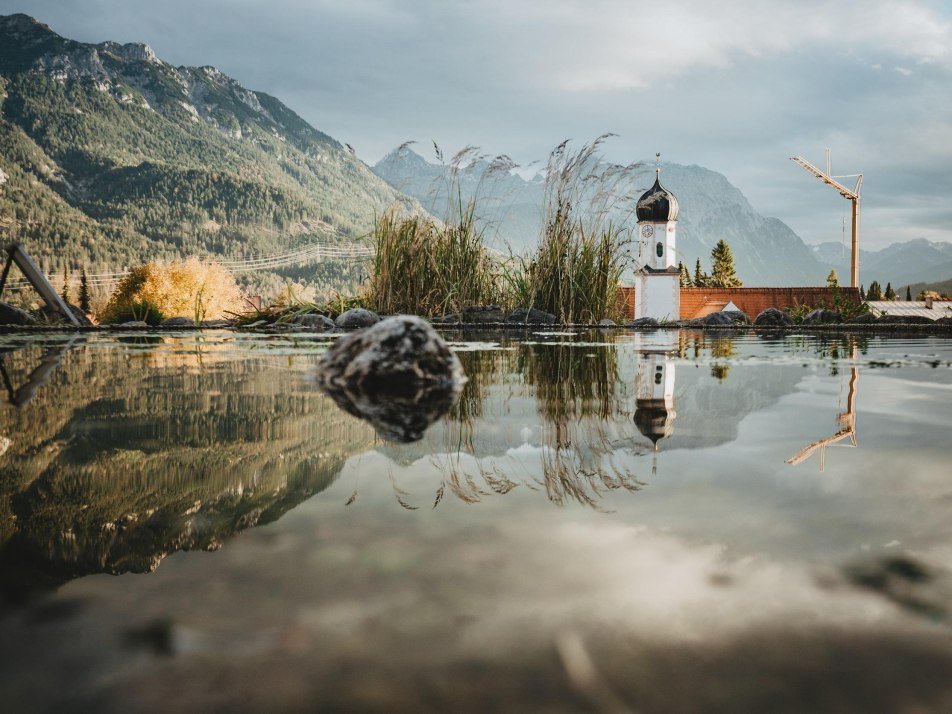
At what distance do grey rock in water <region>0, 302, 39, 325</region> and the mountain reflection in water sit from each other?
18.5 feet

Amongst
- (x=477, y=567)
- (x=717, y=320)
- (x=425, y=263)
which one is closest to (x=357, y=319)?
(x=425, y=263)

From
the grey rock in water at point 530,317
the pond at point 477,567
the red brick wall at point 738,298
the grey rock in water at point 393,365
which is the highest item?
the red brick wall at point 738,298

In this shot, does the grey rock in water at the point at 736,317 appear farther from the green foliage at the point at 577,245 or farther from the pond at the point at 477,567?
the pond at the point at 477,567

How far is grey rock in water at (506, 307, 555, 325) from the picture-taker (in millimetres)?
7438

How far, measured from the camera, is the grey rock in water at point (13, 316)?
773 cm

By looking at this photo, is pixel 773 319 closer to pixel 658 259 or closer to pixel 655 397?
pixel 655 397

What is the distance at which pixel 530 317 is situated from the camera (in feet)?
24.5

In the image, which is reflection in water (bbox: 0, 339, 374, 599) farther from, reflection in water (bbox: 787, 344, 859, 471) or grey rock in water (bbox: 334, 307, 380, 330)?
grey rock in water (bbox: 334, 307, 380, 330)

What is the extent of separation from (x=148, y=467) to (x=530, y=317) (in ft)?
20.9

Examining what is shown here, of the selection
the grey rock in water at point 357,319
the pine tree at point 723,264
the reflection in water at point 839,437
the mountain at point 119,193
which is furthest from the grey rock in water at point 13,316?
the mountain at point 119,193

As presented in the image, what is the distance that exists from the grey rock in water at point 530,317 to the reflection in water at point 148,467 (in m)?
5.05

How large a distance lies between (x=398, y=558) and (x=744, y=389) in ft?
6.38

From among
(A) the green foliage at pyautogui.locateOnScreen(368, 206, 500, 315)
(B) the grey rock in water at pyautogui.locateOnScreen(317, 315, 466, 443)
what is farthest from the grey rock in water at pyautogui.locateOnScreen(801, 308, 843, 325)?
(B) the grey rock in water at pyautogui.locateOnScreen(317, 315, 466, 443)

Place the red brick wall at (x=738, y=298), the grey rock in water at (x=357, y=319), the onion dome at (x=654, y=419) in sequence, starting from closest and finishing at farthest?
the onion dome at (x=654, y=419), the grey rock in water at (x=357, y=319), the red brick wall at (x=738, y=298)
